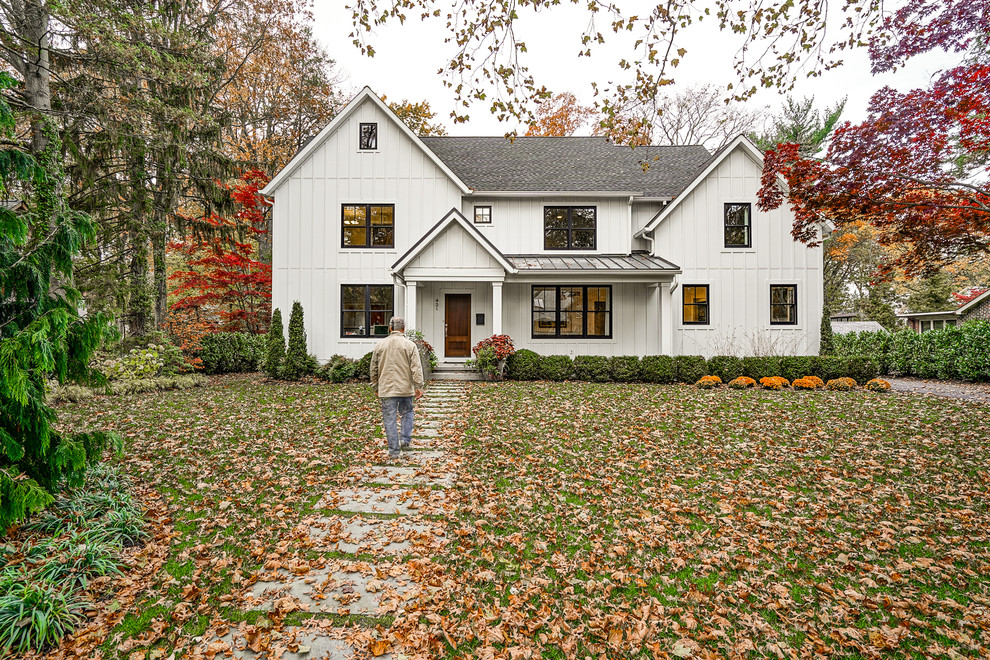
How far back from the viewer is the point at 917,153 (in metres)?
6.93

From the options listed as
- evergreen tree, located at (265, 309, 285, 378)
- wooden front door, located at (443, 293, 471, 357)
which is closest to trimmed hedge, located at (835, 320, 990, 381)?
wooden front door, located at (443, 293, 471, 357)

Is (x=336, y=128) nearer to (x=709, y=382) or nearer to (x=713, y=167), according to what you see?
(x=713, y=167)

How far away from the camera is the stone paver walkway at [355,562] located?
9.98 feet

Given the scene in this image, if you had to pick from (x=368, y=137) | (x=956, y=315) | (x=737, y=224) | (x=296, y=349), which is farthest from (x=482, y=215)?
(x=956, y=315)

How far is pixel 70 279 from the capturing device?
404 centimetres

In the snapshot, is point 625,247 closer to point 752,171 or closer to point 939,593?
point 752,171

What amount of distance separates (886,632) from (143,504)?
6.81 meters

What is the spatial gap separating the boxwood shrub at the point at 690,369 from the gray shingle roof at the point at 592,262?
2927 mm

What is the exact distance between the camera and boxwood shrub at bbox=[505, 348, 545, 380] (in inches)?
535

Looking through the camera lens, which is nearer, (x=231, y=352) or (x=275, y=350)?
(x=275, y=350)

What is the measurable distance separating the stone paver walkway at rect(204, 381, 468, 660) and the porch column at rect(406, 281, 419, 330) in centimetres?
741

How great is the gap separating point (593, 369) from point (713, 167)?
8447mm

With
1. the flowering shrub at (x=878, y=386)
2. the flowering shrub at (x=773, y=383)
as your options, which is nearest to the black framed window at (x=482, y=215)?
the flowering shrub at (x=773, y=383)

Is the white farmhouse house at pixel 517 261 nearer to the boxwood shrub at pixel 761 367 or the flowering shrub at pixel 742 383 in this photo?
the boxwood shrub at pixel 761 367
